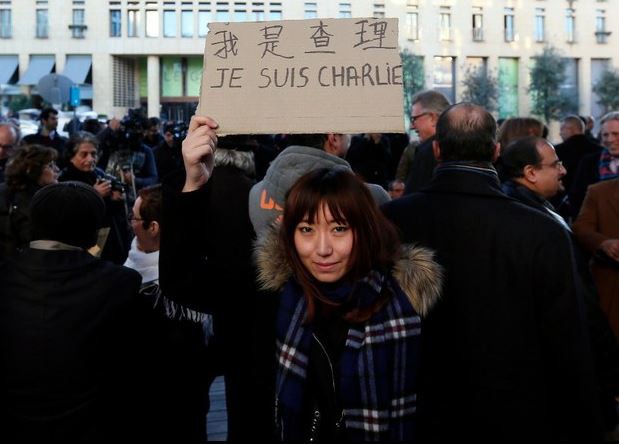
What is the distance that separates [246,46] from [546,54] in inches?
1954

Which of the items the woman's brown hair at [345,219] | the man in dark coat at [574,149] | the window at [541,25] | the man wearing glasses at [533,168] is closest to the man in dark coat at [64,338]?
the woman's brown hair at [345,219]

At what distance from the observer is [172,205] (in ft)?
7.16

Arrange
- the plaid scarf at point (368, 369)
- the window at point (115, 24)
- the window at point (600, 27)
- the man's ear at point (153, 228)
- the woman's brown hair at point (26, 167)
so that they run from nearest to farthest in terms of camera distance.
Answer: the plaid scarf at point (368, 369), the man's ear at point (153, 228), the woman's brown hair at point (26, 167), the window at point (115, 24), the window at point (600, 27)

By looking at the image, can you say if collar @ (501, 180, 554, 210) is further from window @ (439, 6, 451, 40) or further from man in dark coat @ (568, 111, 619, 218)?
window @ (439, 6, 451, 40)

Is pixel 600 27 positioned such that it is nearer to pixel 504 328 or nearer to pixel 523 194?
pixel 523 194

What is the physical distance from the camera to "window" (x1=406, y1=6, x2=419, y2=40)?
5122 centimetres

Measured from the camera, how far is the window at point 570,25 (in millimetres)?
54688

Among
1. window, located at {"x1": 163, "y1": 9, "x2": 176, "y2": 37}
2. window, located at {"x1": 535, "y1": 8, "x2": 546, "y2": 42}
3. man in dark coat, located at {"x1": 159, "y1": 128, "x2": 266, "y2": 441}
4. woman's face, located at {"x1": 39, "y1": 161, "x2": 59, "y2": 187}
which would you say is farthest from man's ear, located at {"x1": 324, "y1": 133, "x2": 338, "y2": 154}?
window, located at {"x1": 535, "y1": 8, "x2": 546, "y2": 42}

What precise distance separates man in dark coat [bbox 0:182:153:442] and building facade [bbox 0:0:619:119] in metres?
48.6

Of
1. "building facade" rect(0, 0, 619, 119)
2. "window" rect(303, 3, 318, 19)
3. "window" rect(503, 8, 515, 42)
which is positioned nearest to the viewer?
"window" rect(303, 3, 318, 19)

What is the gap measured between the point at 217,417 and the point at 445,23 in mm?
50878

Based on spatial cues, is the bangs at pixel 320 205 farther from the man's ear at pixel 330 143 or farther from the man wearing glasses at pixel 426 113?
the man wearing glasses at pixel 426 113

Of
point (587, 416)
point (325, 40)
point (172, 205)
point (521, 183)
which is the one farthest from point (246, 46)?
point (521, 183)

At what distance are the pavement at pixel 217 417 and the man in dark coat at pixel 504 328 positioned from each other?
7.22 ft
